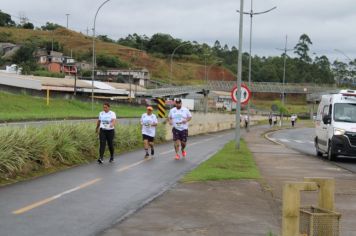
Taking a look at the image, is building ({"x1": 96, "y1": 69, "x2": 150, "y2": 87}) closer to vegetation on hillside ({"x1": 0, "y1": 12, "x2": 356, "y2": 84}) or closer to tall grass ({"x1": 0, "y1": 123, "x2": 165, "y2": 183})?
vegetation on hillside ({"x1": 0, "y1": 12, "x2": 356, "y2": 84})

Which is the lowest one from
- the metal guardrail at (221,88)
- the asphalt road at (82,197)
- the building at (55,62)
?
the asphalt road at (82,197)

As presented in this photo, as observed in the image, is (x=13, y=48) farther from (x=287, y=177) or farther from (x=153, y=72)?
(x=287, y=177)

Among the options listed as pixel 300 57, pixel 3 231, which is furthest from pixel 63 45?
pixel 3 231

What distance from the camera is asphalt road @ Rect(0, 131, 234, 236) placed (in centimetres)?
799

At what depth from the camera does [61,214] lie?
877 centimetres

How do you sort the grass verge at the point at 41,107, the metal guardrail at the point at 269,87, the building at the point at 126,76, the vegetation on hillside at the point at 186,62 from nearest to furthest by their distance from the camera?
the grass verge at the point at 41,107
the metal guardrail at the point at 269,87
the building at the point at 126,76
the vegetation on hillside at the point at 186,62

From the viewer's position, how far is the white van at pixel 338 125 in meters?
20.0

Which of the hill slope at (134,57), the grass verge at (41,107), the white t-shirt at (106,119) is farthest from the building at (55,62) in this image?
the white t-shirt at (106,119)

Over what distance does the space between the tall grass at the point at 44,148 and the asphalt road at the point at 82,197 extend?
1.81ft

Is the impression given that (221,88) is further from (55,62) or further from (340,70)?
(340,70)

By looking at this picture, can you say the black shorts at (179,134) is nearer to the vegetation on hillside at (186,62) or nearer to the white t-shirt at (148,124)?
the white t-shirt at (148,124)

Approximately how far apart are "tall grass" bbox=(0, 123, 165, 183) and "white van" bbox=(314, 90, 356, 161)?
8.09 metres

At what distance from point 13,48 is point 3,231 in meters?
130

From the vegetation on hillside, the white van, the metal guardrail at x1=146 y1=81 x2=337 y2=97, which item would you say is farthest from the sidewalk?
the vegetation on hillside
